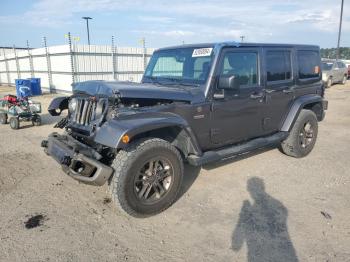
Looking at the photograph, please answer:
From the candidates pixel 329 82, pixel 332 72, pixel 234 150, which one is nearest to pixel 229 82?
pixel 234 150

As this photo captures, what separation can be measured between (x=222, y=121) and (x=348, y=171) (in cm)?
248

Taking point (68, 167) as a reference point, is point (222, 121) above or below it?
above

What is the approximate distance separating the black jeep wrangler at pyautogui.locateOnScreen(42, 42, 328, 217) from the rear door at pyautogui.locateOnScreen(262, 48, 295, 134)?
0.7 inches

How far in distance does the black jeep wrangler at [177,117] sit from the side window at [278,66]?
16 mm

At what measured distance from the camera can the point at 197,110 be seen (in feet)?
14.0

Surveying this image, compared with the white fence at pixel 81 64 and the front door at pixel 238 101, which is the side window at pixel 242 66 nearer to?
the front door at pixel 238 101

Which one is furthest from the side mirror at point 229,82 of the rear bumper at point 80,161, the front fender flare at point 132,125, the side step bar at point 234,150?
the rear bumper at point 80,161

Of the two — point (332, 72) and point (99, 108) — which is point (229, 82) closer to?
point (99, 108)

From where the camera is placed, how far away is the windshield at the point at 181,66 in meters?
4.54

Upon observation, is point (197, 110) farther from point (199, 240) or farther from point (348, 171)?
point (348, 171)

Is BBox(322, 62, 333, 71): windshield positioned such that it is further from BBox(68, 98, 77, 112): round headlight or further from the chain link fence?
BBox(68, 98, 77, 112): round headlight

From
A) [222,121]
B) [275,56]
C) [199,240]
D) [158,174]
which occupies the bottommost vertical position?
[199,240]

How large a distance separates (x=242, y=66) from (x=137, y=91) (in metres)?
1.80

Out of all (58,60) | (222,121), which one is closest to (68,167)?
(222,121)
